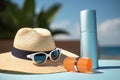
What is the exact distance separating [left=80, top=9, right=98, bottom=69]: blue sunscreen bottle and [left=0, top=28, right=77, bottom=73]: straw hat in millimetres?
104

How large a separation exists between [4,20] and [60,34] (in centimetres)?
118

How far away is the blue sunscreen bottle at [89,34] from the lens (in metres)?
0.96

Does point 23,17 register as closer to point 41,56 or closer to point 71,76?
point 41,56

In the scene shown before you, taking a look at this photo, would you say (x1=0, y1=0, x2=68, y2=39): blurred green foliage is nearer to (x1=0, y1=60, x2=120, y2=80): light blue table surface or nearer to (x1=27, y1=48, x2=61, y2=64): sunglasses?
(x1=27, y1=48, x2=61, y2=64): sunglasses

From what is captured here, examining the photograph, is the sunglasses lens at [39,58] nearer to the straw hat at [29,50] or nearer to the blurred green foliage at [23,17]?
the straw hat at [29,50]

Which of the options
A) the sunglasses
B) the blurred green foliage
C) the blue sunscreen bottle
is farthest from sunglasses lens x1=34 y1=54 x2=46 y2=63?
the blurred green foliage

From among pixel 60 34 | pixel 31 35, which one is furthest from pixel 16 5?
pixel 31 35

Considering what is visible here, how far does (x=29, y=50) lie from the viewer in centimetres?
98

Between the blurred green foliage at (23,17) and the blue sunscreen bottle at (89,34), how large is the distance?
4129 millimetres

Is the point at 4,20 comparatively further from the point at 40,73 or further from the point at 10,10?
the point at 40,73

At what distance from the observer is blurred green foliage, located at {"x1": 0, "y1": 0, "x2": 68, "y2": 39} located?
16.8 feet

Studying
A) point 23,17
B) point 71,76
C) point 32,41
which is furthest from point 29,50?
point 23,17

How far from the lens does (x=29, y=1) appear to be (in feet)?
16.5

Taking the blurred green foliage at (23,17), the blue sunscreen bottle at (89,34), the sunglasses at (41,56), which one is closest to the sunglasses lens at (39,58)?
the sunglasses at (41,56)
